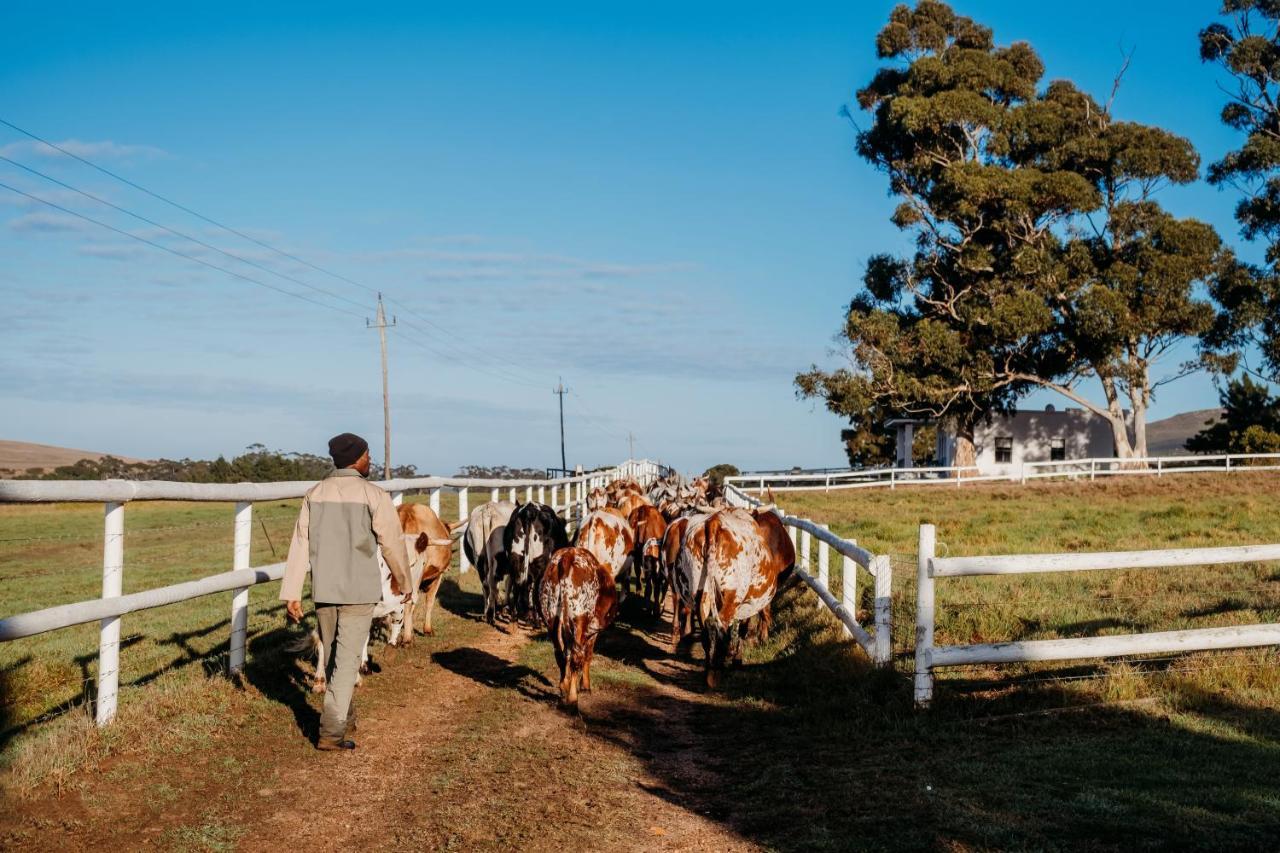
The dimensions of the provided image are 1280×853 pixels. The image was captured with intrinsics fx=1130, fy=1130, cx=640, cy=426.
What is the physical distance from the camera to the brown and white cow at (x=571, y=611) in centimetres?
869

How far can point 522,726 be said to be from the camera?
26.4ft

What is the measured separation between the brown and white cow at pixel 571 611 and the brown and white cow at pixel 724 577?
1.44m

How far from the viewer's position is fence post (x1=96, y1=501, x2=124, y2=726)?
6680mm

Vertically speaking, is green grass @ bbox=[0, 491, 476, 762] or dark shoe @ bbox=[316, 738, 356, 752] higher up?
dark shoe @ bbox=[316, 738, 356, 752]

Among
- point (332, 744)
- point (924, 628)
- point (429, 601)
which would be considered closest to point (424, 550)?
point (429, 601)

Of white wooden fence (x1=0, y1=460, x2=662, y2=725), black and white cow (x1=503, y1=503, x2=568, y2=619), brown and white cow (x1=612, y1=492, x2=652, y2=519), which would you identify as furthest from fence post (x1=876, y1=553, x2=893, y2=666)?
brown and white cow (x1=612, y1=492, x2=652, y2=519)

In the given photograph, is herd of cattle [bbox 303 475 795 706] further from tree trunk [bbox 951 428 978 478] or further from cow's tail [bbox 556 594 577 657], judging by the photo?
tree trunk [bbox 951 428 978 478]

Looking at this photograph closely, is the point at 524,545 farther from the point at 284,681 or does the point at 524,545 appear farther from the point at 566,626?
the point at 284,681

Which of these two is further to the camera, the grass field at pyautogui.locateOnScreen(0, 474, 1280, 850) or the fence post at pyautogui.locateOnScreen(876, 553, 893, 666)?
the fence post at pyautogui.locateOnScreen(876, 553, 893, 666)

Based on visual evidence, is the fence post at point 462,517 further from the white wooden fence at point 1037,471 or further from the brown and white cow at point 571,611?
the white wooden fence at point 1037,471

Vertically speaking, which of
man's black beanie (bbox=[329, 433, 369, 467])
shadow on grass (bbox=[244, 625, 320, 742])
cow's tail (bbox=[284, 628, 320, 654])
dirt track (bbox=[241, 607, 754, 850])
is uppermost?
man's black beanie (bbox=[329, 433, 369, 467])

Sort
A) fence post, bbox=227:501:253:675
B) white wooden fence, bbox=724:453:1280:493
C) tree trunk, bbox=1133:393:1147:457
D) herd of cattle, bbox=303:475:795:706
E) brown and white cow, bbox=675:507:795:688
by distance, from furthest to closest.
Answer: tree trunk, bbox=1133:393:1147:457 < white wooden fence, bbox=724:453:1280:493 < brown and white cow, bbox=675:507:795:688 < herd of cattle, bbox=303:475:795:706 < fence post, bbox=227:501:253:675

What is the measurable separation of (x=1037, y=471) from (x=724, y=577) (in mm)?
38213

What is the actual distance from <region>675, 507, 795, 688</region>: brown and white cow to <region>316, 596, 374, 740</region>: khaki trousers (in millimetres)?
3618
